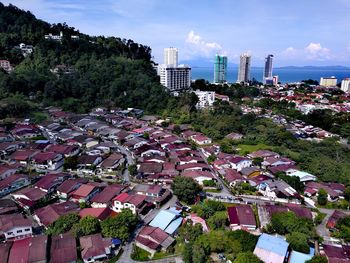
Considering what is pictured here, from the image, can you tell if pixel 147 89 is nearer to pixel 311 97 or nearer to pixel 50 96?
pixel 50 96

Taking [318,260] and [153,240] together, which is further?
[153,240]

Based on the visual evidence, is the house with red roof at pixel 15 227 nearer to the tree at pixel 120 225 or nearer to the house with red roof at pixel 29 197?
the house with red roof at pixel 29 197

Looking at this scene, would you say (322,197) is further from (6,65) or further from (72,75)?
(6,65)

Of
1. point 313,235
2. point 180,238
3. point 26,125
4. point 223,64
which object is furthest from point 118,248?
point 223,64

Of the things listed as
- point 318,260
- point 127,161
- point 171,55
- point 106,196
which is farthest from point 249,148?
point 171,55

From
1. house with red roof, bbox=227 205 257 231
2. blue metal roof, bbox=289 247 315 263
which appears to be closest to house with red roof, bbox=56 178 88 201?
house with red roof, bbox=227 205 257 231

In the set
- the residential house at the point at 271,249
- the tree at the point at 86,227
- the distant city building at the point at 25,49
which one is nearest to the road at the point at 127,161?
the tree at the point at 86,227

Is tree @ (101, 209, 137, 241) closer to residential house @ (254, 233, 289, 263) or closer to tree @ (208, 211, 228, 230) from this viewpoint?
tree @ (208, 211, 228, 230)
